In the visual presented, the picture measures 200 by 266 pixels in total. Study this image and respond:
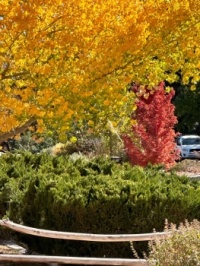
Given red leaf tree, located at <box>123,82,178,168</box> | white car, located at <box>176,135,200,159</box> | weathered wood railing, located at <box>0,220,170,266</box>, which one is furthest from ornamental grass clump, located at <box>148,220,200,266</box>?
white car, located at <box>176,135,200,159</box>

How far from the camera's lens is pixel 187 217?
6637 mm

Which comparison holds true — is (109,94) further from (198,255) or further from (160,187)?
(198,255)

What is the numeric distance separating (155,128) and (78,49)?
1096cm

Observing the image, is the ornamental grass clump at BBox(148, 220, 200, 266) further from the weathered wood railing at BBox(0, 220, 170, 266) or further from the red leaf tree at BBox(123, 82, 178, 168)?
the red leaf tree at BBox(123, 82, 178, 168)

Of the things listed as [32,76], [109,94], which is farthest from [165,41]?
[32,76]

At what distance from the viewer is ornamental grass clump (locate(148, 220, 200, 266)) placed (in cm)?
376

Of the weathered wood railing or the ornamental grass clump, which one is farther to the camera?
the weathered wood railing

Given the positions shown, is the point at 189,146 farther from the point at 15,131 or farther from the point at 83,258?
the point at 83,258

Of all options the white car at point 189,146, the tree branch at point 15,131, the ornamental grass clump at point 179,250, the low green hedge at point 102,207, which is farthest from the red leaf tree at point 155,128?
the ornamental grass clump at point 179,250

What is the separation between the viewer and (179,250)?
3.90 meters

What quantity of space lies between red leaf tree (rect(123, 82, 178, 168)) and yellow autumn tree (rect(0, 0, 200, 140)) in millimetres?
8985

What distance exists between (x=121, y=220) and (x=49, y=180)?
1.16m

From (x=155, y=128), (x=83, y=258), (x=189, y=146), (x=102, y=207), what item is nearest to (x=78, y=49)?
(x=102, y=207)

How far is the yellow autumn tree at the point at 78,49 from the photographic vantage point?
299 inches
